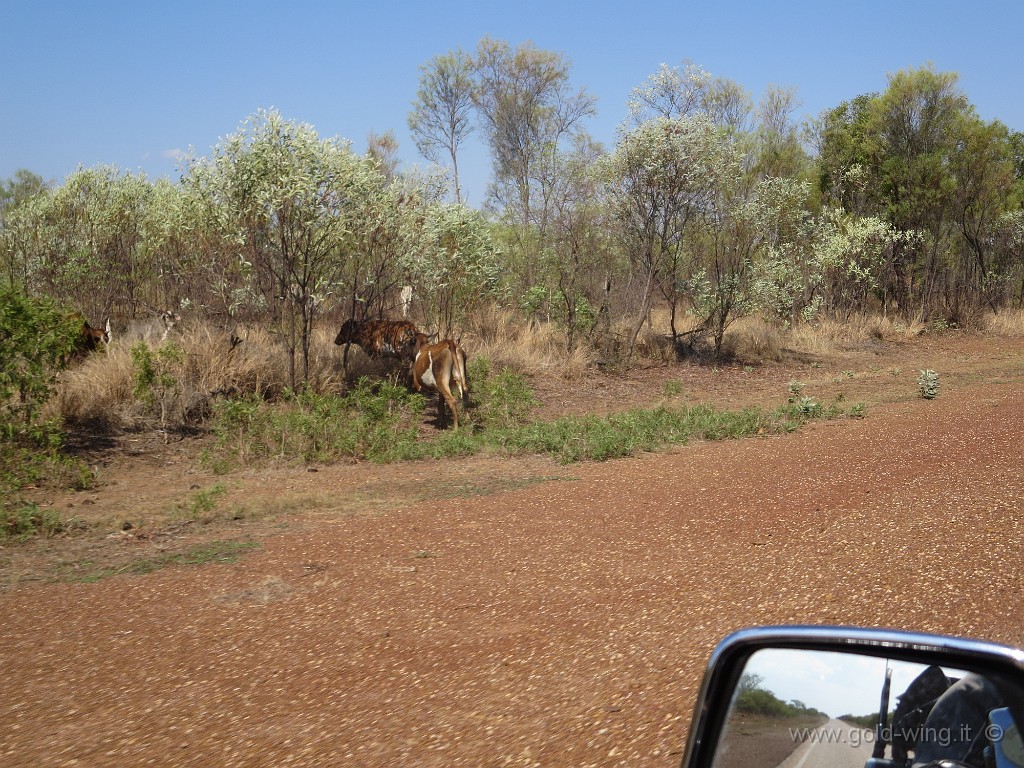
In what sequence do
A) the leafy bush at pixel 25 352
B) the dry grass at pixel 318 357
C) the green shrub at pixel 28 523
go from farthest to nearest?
1. the dry grass at pixel 318 357
2. the leafy bush at pixel 25 352
3. the green shrub at pixel 28 523

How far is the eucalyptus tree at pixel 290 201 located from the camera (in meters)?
15.1

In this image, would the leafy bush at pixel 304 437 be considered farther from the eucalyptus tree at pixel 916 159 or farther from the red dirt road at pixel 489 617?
the eucalyptus tree at pixel 916 159

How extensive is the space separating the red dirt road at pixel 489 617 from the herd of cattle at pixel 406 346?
248 inches

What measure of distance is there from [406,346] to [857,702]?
623 inches

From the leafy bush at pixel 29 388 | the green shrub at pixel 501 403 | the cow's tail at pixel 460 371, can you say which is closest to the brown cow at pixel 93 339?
the leafy bush at pixel 29 388

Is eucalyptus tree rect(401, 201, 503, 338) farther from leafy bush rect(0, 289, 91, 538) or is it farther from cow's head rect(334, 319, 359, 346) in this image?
leafy bush rect(0, 289, 91, 538)

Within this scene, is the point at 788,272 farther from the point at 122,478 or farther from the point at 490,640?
the point at 490,640

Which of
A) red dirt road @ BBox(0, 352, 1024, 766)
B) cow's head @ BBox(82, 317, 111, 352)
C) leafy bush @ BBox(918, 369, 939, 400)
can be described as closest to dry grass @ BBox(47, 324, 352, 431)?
cow's head @ BBox(82, 317, 111, 352)

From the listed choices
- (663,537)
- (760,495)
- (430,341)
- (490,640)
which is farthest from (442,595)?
(430,341)

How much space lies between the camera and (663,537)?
24.2 ft

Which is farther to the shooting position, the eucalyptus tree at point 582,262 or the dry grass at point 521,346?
the eucalyptus tree at point 582,262

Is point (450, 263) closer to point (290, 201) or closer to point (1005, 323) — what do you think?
point (290, 201)

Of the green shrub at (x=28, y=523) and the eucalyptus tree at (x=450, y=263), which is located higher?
the eucalyptus tree at (x=450, y=263)

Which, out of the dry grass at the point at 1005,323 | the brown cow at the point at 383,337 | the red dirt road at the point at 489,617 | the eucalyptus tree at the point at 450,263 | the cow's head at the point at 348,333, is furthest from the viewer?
the dry grass at the point at 1005,323
